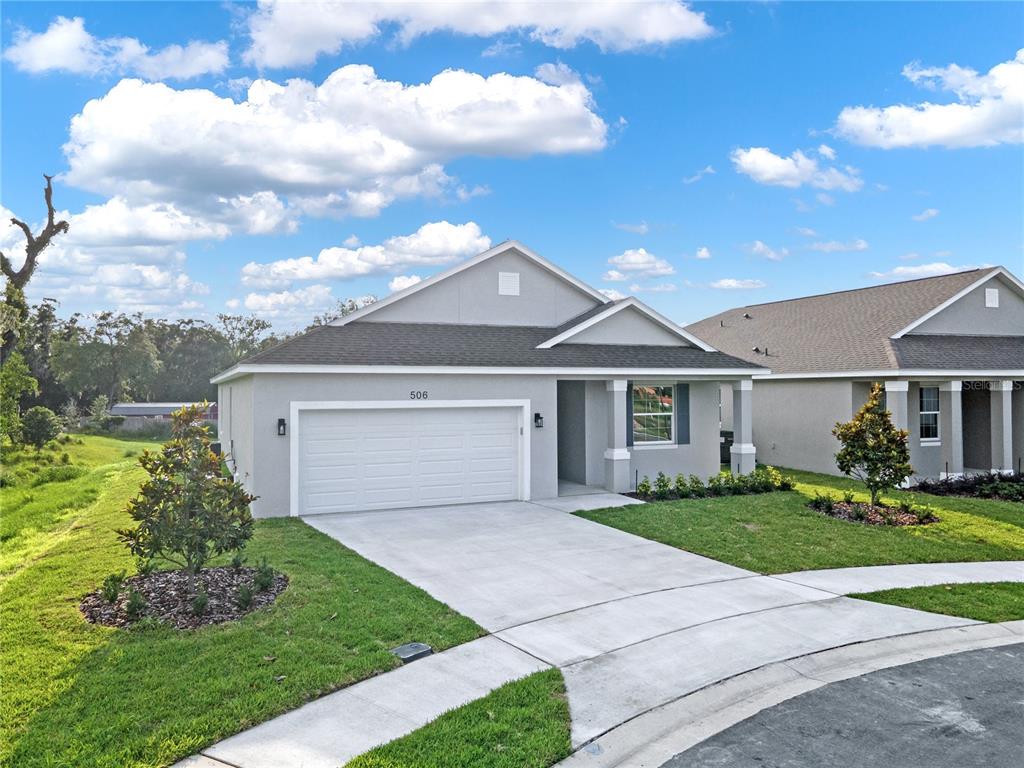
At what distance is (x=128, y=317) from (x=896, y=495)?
62.4 metres

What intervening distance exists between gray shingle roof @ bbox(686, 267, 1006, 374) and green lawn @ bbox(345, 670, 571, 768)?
15758mm

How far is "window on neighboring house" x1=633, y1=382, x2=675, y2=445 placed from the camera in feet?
57.3

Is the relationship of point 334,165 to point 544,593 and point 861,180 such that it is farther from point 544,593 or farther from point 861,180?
point 861,180

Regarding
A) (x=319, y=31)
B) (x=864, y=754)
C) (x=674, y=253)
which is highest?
(x=319, y=31)

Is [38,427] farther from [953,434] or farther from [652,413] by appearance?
[953,434]

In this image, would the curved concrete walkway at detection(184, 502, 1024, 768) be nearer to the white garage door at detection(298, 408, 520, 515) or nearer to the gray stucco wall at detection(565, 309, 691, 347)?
the white garage door at detection(298, 408, 520, 515)

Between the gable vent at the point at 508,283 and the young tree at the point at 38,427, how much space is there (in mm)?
20299

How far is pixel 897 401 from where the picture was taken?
17922 millimetres

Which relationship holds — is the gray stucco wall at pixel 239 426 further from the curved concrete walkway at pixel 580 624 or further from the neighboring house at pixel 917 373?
the neighboring house at pixel 917 373

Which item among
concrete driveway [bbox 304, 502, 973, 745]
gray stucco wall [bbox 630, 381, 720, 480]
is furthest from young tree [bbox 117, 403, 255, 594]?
gray stucco wall [bbox 630, 381, 720, 480]

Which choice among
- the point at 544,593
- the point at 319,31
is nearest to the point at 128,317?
the point at 319,31

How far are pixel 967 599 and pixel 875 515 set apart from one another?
4.96 meters

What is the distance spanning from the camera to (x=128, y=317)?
61125mm

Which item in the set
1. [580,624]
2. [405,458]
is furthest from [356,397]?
[580,624]
